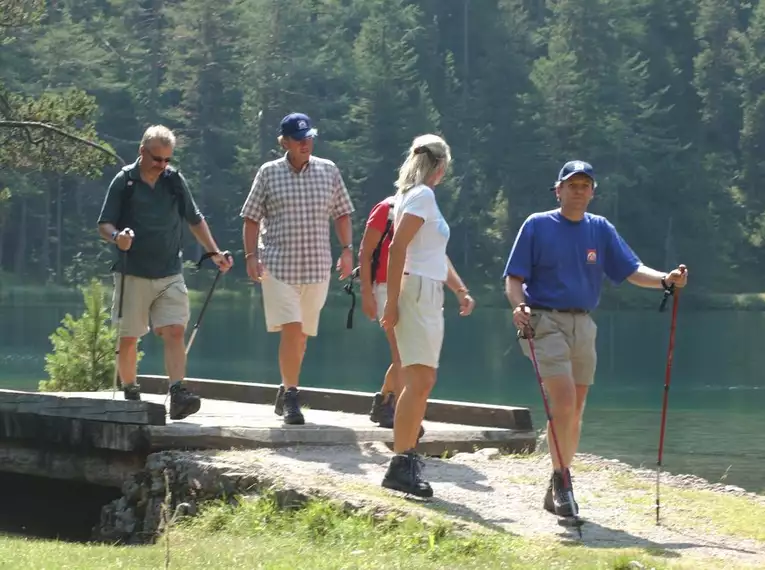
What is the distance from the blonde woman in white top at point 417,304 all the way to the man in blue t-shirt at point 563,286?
414 mm

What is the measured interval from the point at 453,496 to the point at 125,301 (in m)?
2.65

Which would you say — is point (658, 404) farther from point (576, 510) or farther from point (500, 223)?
point (500, 223)

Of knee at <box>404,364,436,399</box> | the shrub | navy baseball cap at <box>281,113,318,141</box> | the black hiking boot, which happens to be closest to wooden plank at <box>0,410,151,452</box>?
the black hiking boot

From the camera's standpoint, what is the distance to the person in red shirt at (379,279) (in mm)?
9289

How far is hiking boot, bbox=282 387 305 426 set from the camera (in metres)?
10.8

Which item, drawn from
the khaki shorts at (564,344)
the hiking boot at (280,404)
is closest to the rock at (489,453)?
the hiking boot at (280,404)

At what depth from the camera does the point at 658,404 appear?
3022 centimetres

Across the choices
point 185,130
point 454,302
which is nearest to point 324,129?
point 185,130

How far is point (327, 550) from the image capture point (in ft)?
25.6

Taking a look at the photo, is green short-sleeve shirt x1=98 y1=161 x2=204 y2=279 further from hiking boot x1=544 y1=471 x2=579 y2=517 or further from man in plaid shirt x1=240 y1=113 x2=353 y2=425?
hiking boot x1=544 y1=471 x2=579 y2=517

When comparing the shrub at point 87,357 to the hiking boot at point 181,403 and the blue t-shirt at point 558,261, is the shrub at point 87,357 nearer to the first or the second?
the hiking boot at point 181,403

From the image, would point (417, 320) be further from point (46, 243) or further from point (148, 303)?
point (46, 243)

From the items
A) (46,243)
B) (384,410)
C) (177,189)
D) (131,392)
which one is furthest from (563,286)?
(46,243)

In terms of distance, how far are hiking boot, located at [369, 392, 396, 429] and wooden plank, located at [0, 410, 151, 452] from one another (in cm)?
189
